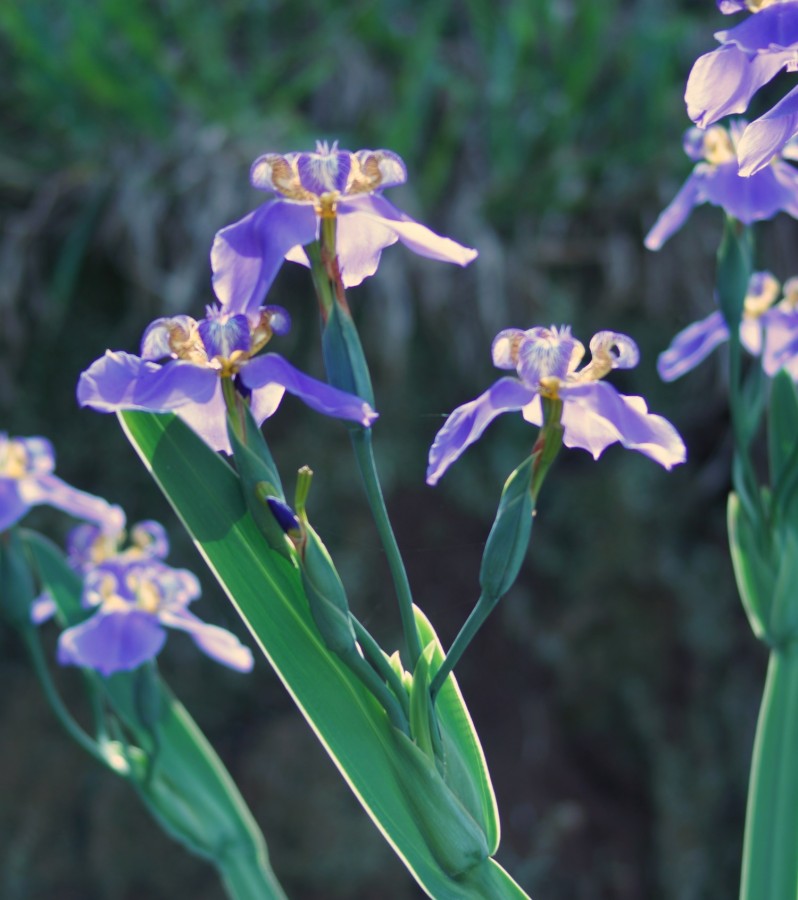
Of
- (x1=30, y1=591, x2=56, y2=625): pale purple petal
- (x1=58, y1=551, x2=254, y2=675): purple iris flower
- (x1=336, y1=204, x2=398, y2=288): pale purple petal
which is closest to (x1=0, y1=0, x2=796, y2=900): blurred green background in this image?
(x1=30, y1=591, x2=56, y2=625): pale purple petal

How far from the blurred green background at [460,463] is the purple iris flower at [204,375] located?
3.85ft

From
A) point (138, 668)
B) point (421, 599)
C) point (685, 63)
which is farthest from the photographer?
point (685, 63)

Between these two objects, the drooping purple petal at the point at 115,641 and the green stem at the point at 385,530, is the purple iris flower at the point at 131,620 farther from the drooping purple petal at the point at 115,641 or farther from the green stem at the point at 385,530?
the green stem at the point at 385,530

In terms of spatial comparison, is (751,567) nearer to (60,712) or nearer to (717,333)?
(717,333)

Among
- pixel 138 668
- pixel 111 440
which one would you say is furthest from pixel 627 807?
pixel 138 668

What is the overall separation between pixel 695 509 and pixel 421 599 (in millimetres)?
448

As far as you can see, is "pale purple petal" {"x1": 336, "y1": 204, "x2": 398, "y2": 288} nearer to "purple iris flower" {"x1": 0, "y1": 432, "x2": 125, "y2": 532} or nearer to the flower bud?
the flower bud

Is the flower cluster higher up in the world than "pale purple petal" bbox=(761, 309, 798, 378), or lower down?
lower down

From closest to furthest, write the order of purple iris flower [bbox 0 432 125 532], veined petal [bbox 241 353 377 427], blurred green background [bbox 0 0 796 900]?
veined petal [bbox 241 353 377 427] < purple iris flower [bbox 0 432 125 532] < blurred green background [bbox 0 0 796 900]

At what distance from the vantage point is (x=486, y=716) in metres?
1.77

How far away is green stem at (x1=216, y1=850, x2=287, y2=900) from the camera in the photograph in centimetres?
74

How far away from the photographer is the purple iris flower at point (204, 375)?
18.4 inches

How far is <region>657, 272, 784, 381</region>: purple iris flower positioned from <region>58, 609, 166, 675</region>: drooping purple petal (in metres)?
0.34

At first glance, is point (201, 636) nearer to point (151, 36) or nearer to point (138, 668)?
point (138, 668)
